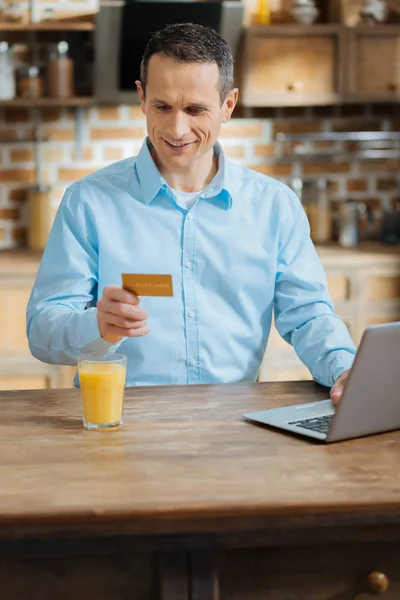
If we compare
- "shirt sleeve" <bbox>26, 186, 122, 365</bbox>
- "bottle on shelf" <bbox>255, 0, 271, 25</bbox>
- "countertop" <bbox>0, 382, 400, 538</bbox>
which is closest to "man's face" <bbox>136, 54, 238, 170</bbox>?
"shirt sleeve" <bbox>26, 186, 122, 365</bbox>

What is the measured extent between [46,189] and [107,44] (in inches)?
26.1

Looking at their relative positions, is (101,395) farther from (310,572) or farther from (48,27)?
(48,27)

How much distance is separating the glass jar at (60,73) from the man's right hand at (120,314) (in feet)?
7.98


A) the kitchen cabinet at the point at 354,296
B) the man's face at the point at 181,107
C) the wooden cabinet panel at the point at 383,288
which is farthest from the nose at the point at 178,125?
the wooden cabinet panel at the point at 383,288

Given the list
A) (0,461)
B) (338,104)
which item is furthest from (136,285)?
(338,104)

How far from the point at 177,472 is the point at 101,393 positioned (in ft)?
0.85

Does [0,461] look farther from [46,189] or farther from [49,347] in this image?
[46,189]

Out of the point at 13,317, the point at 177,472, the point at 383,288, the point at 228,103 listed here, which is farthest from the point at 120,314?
the point at 383,288

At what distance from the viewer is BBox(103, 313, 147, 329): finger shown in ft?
5.09

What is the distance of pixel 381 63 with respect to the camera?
3885mm

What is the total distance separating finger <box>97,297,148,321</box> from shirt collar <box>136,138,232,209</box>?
0.56 metres

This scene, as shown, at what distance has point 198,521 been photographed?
1.17m

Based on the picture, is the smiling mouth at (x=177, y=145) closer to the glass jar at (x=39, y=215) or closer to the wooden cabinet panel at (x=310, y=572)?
the wooden cabinet panel at (x=310, y=572)

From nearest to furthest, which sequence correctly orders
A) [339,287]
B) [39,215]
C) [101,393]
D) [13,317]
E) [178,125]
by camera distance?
[101,393] < [178,125] < [13,317] < [339,287] < [39,215]
